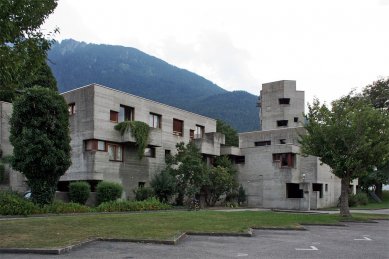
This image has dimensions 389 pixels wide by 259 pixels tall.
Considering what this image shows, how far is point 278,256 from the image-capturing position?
11.6 meters

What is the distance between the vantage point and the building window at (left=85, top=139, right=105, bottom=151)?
115 ft

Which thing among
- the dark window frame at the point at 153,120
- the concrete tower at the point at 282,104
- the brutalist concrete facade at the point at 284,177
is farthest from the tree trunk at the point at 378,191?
the dark window frame at the point at 153,120

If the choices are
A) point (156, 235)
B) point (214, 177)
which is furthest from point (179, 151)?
point (156, 235)

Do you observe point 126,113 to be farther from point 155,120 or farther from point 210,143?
point 210,143

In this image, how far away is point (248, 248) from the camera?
1301 cm

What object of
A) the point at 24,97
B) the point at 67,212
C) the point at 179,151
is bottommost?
the point at 67,212

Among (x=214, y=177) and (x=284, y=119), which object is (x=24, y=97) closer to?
(x=214, y=177)

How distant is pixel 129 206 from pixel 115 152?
7992 millimetres

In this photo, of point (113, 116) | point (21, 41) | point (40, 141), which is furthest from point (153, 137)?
point (21, 41)

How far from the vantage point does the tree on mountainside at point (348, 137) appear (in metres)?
26.8

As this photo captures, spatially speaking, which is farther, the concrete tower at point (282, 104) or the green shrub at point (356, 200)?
the concrete tower at point (282, 104)

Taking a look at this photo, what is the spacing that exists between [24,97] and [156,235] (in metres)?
15.1

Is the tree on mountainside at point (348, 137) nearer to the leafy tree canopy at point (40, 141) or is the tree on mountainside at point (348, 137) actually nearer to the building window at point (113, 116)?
the leafy tree canopy at point (40, 141)

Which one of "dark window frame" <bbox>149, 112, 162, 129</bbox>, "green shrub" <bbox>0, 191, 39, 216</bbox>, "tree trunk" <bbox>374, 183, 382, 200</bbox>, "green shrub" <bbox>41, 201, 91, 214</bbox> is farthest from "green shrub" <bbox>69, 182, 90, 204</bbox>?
"tree trunk" <bbox>374, 183, 382, 200</bbox>
